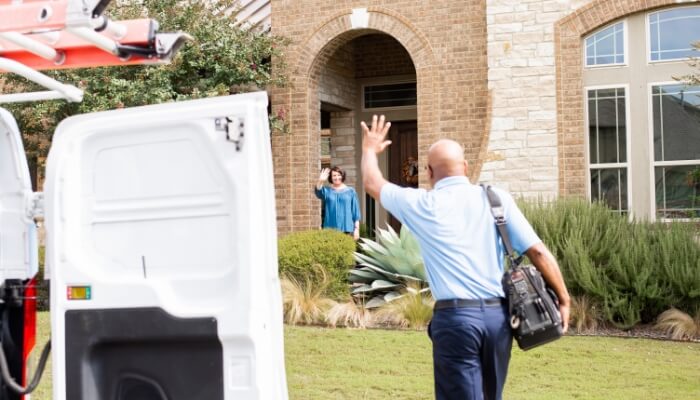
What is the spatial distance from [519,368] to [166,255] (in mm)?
4828

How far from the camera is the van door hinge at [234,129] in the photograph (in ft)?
11.7

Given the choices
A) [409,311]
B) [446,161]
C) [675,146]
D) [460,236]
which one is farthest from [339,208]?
[460,236]

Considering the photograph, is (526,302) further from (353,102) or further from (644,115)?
(353,102)

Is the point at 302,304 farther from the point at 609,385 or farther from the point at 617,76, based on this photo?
the point at 617,76

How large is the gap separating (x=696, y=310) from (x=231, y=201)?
24.2ft

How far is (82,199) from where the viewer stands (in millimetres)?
3836

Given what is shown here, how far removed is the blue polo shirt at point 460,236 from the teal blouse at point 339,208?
7.93 meters

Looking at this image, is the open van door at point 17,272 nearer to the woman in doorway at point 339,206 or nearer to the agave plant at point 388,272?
the agave plant at point 388,272

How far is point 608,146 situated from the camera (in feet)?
42.2

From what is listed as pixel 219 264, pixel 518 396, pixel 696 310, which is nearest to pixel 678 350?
pixel 696 310

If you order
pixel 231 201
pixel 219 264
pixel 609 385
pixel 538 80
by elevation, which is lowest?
pixel 609 385

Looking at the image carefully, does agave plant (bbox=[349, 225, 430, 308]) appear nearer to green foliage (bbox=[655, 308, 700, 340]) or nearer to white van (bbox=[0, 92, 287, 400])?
green foliage (bbox=[655, 308, 700, 340])

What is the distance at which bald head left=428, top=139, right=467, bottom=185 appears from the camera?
172 inches

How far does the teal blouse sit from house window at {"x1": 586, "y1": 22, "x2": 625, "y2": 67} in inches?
156
